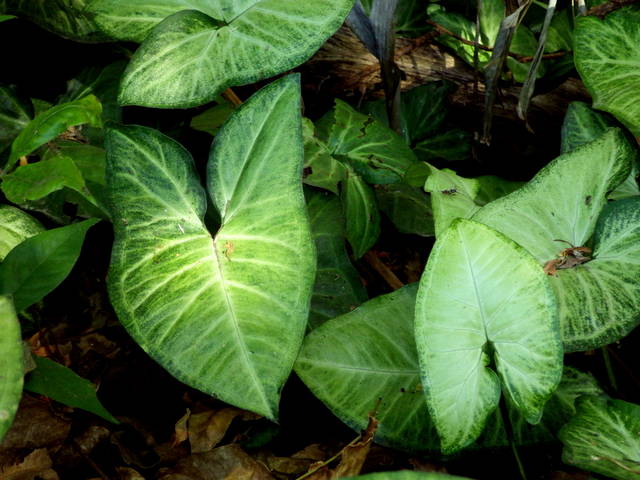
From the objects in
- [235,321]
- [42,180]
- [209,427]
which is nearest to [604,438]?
[235,321]

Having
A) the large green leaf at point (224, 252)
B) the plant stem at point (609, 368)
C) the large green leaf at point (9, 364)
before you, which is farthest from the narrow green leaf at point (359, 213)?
the large green leaf at point (9, 364)

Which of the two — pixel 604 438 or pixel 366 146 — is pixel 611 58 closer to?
pixel 366 146

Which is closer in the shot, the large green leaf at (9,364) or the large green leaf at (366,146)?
Result: the large green leaf at (9,364)

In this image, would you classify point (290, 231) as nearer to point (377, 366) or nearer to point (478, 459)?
point (377, 366)

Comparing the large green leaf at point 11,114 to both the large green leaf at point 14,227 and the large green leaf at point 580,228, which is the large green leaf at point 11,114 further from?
the large green leaf at point 580,228

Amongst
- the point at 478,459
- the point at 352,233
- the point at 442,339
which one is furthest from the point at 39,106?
the point at 478,459

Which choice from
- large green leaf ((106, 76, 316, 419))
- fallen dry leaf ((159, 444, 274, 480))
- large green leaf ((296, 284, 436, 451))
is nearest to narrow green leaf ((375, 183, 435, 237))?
large green leaf ((296, 284, 436, 451))
